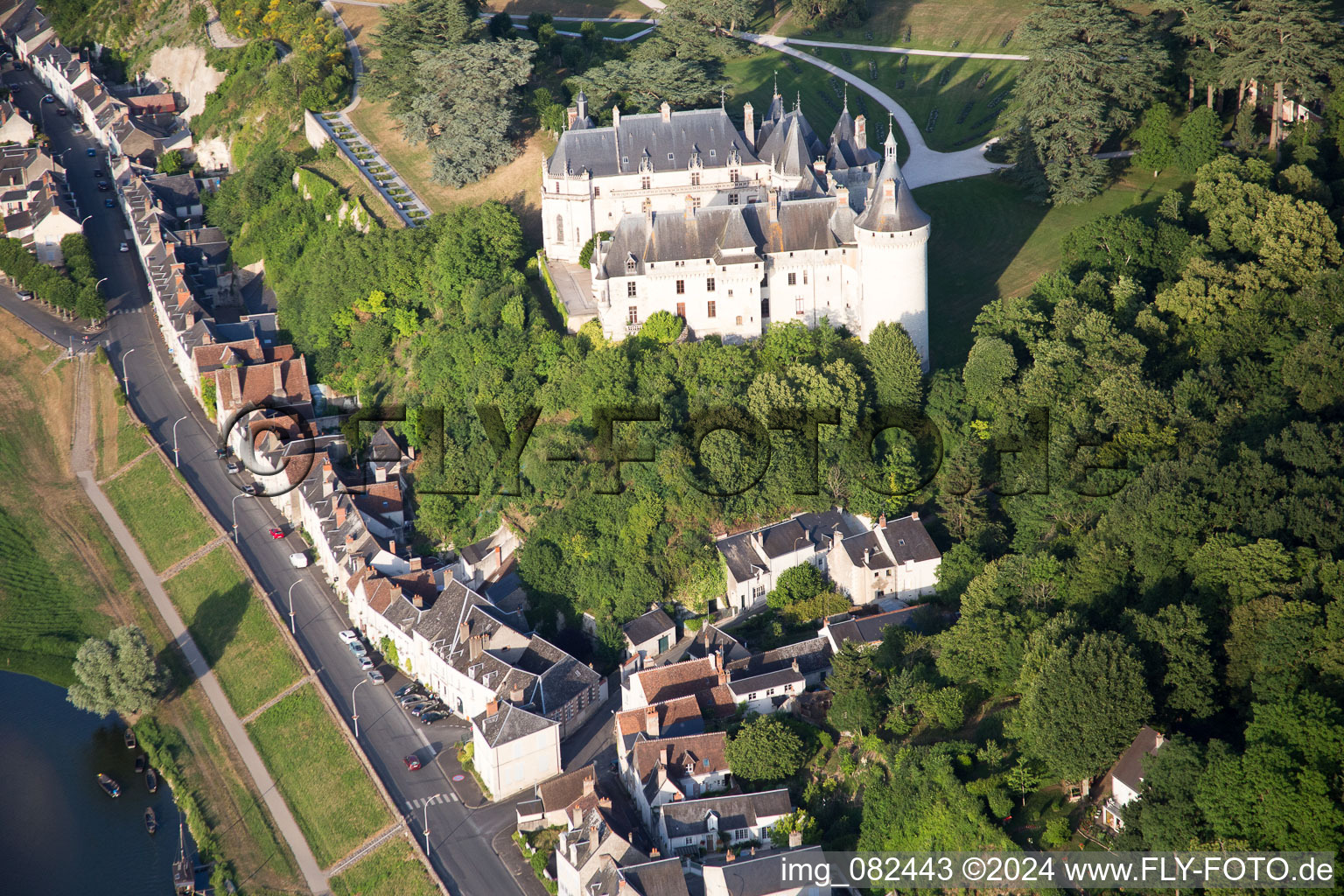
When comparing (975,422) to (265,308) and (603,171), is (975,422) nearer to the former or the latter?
(603,171)

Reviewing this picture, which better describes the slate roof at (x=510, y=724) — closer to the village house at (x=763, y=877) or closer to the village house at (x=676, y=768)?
→ the village house at (x=676, y=768)

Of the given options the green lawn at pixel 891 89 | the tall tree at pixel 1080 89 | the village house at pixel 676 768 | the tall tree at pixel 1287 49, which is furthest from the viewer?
the green lawn at pixel 891 89

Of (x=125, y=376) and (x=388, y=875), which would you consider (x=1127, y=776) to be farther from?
(x=125, y=376)

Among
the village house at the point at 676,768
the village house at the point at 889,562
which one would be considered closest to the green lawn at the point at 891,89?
the village house at the point at 889,562

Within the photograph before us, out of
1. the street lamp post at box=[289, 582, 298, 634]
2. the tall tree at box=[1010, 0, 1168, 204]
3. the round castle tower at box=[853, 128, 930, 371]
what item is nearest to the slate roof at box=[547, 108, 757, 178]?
the round castle tower at box=[853, 128, 930, 371]

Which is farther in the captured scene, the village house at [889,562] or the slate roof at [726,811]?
the village house at [889,562]

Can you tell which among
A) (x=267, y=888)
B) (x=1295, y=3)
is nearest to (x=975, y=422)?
(x=1295, y=3)
